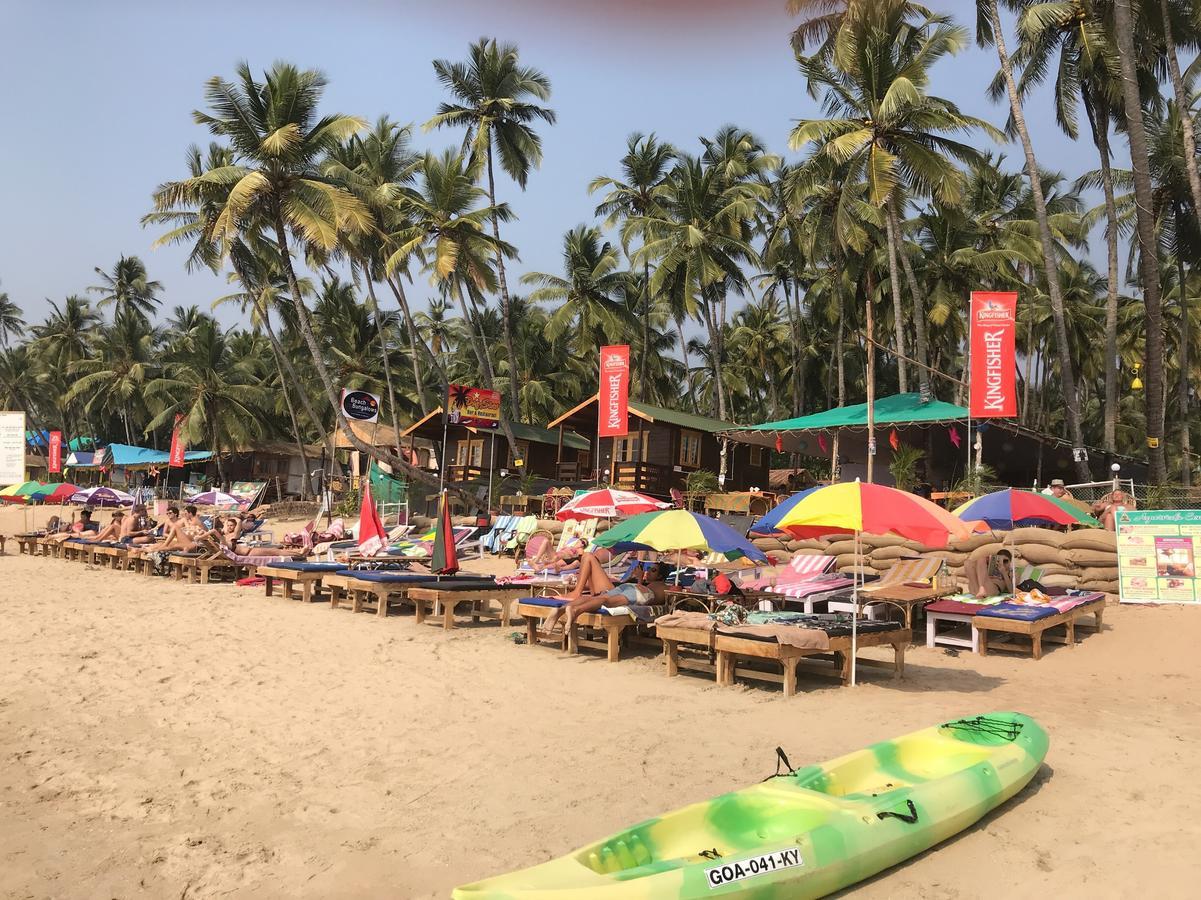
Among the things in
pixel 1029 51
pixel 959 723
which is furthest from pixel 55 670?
pixel 1029 51

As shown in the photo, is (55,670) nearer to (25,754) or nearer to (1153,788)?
(25,754)

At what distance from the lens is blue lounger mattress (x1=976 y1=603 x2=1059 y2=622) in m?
8.58

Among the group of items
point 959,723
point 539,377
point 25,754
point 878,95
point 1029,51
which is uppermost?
point 1029,51

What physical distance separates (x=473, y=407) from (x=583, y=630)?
595 inches

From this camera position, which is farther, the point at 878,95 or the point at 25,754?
the point at 878,95

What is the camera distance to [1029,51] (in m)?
21.2

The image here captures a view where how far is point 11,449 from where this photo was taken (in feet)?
28.0

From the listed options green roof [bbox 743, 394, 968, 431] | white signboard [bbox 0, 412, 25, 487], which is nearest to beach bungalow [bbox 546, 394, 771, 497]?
green roof [bbox 743, 394, 968, 431]

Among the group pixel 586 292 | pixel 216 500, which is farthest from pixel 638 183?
pixel 216 500

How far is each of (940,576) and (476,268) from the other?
796 inches

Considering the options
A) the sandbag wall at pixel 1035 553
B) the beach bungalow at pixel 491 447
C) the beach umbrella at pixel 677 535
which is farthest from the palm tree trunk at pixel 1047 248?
the beach bungalow at pixel 491 447

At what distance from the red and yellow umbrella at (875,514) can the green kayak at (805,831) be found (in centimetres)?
211

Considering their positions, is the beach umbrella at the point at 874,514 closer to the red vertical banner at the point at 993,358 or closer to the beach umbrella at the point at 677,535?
the beach umbrella at the point at 677,535

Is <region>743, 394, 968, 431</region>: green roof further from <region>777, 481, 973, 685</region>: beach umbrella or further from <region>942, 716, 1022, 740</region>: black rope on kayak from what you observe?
<region>942, 716, 1022, 740</region>: black rope on kayak
